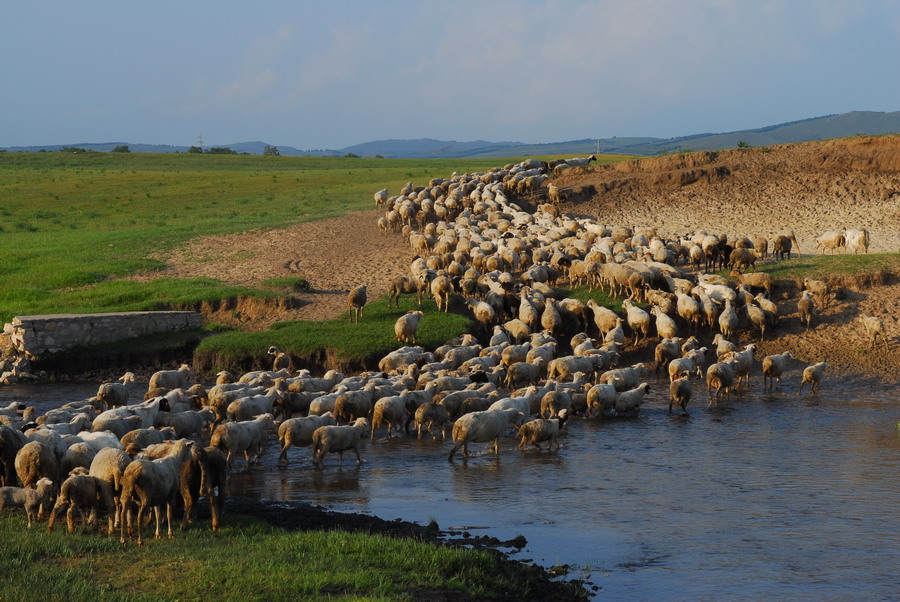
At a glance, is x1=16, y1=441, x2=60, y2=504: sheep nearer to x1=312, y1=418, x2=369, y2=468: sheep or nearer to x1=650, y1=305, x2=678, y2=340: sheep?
x1=312, y1=418, x2=369, y2=468: sheep

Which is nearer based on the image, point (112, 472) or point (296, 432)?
point (112, 472)

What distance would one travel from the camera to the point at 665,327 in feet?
72.8

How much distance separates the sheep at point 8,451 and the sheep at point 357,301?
461 inches

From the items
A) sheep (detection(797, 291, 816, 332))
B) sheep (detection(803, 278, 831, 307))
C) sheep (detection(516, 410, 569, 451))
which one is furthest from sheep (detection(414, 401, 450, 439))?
sheep (detection(803, 278, 831, 307))

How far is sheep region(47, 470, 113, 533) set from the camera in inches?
426

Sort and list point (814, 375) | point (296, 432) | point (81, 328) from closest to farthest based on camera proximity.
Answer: point (296, 432) < point (814, 375) < point (81, 328)

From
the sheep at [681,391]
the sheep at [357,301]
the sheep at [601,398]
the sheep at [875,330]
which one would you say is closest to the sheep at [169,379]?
the sheep at [357,301]

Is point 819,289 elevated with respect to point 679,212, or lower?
lower

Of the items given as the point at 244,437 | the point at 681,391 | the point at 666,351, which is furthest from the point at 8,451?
the point at 666,351

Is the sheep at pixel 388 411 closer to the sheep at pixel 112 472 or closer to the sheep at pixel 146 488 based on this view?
the sheep at pixel 146 488

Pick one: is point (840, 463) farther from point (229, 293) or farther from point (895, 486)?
point (229, 293)

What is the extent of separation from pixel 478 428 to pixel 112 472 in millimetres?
5977

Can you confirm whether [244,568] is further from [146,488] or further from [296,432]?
[296,432]

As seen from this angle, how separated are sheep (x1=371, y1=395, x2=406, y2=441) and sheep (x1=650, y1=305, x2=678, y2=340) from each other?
7.72m
